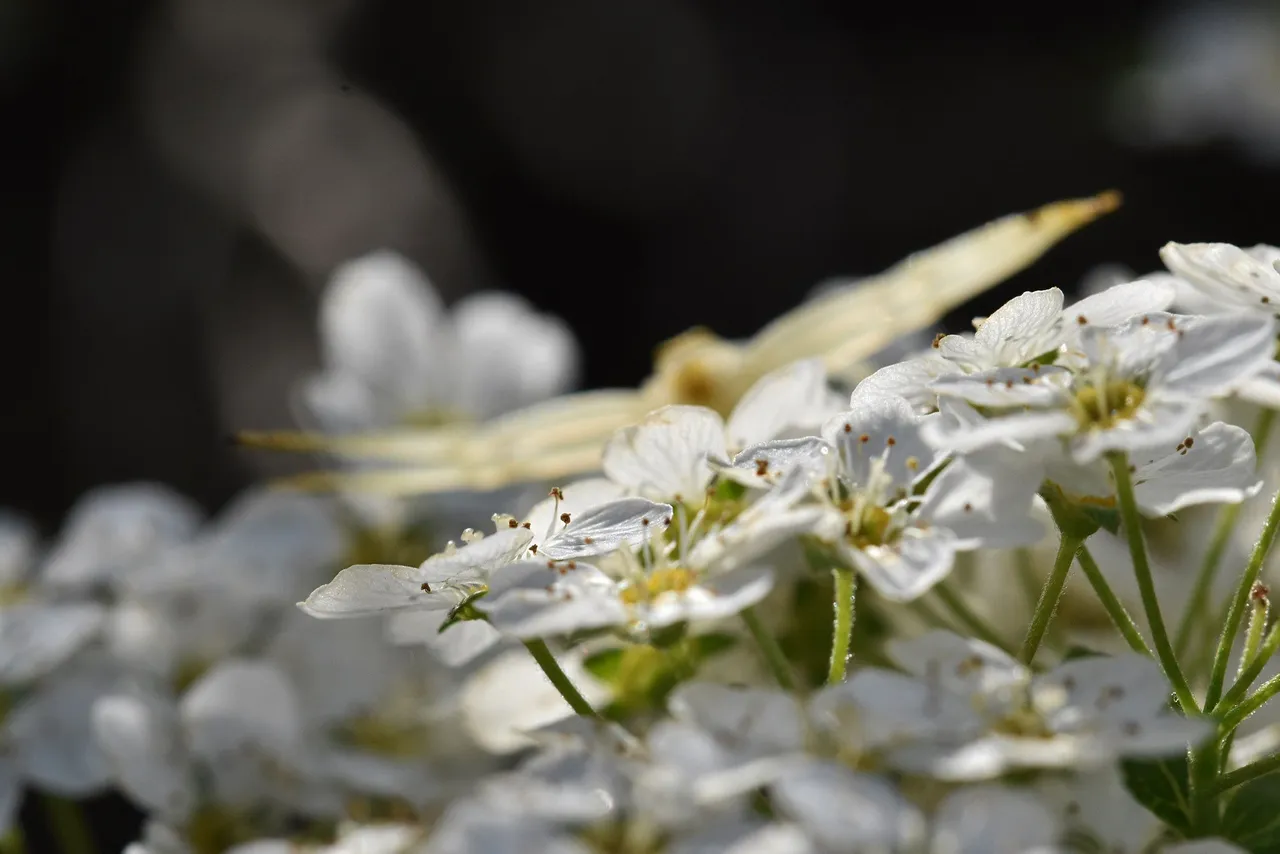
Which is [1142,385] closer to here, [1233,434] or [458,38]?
[1233,434]

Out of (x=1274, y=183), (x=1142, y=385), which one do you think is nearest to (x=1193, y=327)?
(x=1142, y=385)

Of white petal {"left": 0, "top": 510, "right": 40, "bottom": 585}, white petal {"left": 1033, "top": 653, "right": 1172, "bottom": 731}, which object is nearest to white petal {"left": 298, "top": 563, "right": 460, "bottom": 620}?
white petal {"left": 1033, "top": 653, "right": 1172, "bottom": 731}

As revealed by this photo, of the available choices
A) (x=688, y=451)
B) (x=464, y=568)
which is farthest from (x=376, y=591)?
(x=688, y=451)

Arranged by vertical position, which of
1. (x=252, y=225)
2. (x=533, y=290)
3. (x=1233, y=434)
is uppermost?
(x=1233, y=434)

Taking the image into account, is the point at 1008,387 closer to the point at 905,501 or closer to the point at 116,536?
the point at 905,501

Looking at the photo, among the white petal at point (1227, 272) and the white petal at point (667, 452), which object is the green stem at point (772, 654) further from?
the white petal at point (1227, 272)

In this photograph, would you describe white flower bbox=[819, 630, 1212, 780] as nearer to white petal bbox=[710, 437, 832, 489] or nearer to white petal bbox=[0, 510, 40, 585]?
white petal bbox=[710, 437, 832, 489]
